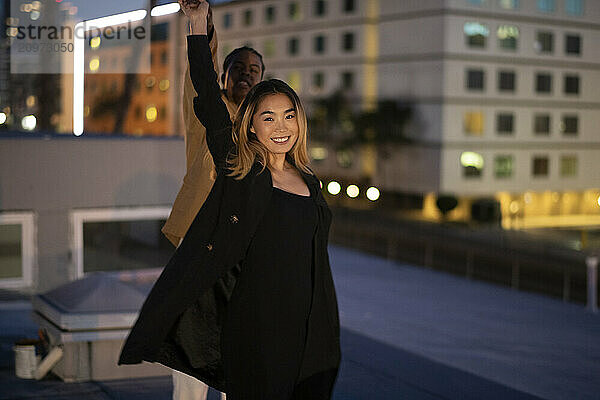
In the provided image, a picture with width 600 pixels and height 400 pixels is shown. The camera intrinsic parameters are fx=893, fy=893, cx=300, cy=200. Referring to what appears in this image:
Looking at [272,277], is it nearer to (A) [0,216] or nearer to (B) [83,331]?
(B) [83,331]

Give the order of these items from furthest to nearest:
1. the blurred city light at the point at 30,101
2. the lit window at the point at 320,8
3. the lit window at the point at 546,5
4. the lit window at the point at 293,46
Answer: the lit window at the point at 293,46 → the lit window at the point at 320,8 → the lit window at the point at 546,5 → the blurred city light at the point at 30,101

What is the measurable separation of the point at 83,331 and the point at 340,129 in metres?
38.6

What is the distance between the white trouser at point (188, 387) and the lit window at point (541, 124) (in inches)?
1493

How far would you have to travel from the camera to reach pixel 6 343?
6.91m

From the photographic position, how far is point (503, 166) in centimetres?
3941

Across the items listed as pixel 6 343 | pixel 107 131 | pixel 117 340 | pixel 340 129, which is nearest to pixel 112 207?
pixel 107 131

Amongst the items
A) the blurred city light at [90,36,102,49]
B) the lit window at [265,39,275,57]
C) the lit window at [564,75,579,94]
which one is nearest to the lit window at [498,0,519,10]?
the lit window at [564,75,579,94]

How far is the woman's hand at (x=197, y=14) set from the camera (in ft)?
10.7

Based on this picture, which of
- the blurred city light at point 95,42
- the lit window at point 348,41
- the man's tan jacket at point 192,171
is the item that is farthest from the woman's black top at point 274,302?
the lit window at point 348,41

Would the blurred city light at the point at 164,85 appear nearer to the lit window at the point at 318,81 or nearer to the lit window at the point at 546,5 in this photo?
the lit window at the point at 546,5

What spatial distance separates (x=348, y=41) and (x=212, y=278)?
40397mm

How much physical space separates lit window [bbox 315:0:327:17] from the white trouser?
41245 mm

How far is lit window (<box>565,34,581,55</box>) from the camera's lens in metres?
39.7

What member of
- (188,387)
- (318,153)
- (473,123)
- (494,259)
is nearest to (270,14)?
(318,153)
